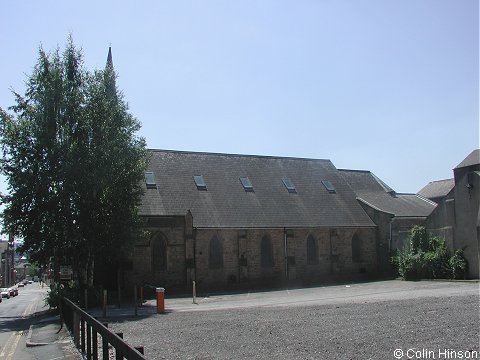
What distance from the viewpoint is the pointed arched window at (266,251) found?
35.8 metres

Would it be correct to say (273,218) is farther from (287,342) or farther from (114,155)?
(287,342)

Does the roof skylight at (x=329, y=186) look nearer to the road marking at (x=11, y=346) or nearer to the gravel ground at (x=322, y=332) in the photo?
the gravel ground at (x=322, y=332)

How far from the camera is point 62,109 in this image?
25.8 metres

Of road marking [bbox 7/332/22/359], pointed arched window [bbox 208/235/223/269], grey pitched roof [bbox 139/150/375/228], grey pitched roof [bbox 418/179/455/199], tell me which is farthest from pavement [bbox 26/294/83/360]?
grey pitched roof [bbox 418/179/455/199]

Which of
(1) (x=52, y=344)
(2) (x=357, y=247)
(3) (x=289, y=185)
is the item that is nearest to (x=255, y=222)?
(3) (x=289, y=185)

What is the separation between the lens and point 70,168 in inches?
960

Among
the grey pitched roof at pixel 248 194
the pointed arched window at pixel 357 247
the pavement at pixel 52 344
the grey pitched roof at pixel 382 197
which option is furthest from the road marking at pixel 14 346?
the grey pitched roof at pixel 382 197

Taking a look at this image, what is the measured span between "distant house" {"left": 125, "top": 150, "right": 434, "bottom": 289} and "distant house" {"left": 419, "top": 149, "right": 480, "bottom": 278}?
18.5ft

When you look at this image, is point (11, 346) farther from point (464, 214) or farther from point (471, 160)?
point (471, 160)

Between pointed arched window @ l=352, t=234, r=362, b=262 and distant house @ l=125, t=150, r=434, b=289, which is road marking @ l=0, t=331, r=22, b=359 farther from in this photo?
pointed arched window @ l=352, t=234, r=362, b=262

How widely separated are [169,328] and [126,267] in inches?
621

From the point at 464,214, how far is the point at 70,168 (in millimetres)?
25166

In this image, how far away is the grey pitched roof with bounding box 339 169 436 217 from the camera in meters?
42.8

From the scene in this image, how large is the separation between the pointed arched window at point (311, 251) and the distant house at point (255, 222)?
76mm
